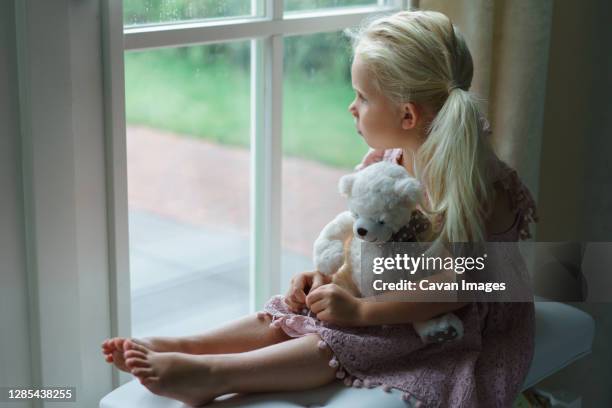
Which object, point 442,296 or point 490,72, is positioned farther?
point 490,72

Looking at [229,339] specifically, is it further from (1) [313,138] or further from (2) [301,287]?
(1) [313,138]

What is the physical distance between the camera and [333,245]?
4.29ft

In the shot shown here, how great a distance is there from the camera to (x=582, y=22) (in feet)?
6.04

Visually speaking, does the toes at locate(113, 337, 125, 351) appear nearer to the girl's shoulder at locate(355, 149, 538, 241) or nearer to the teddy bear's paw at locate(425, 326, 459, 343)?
the teddy bear's paw at locate(425, 326, 459, 343)

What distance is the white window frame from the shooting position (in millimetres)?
1256

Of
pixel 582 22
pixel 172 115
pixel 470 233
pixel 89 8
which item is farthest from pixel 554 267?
pixel 89 8

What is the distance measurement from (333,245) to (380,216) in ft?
0.37

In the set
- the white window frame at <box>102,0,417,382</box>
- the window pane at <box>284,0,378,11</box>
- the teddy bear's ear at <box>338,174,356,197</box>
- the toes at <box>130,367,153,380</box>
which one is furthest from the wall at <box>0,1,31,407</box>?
the window pane at <box>284,0,378,11</box>

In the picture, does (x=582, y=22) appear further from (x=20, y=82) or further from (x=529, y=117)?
(x=20, y=82)

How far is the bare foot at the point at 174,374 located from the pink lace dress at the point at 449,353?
19 centimetres

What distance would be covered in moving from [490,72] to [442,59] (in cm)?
40

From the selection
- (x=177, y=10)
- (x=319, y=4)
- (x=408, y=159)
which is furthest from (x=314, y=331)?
(x=319, y=4)

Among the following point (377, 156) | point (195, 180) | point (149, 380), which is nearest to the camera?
point (149, 380)

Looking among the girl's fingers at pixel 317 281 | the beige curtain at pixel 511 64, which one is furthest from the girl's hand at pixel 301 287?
the beige curtain at pixel 511 64
